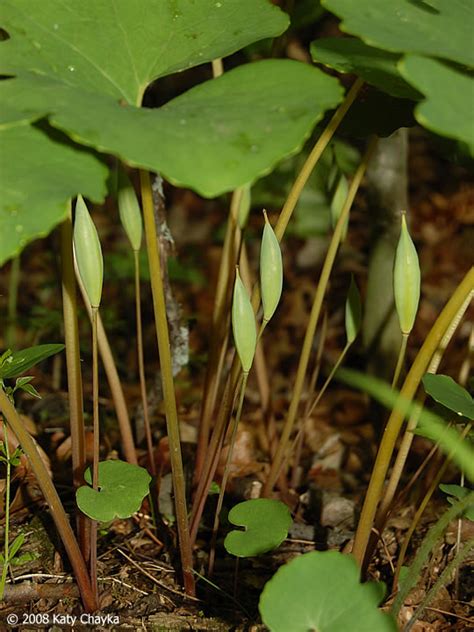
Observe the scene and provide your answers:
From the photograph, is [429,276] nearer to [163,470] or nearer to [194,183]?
[163,470]

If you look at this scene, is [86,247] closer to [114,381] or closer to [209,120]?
[209,120]

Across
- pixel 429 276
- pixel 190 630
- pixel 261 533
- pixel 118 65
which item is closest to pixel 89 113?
pixel 118 65

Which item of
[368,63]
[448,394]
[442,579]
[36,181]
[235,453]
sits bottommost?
[235,453]

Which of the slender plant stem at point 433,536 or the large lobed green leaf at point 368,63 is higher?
the large lobed green leaf at point 368,63

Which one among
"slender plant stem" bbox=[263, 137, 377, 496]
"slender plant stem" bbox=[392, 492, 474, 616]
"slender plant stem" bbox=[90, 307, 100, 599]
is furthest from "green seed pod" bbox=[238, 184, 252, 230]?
"slender plant stem" bbox=[392, 492, 474, 616]

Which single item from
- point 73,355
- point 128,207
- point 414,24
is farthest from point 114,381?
point 414,24

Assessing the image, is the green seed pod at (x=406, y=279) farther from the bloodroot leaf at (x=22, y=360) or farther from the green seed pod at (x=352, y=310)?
the bloodroot leaf at (x=22, y=360)

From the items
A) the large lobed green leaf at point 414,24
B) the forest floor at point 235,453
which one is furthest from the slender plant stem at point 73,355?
the large lobed green leaf at point 414,24
